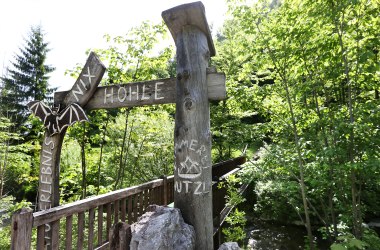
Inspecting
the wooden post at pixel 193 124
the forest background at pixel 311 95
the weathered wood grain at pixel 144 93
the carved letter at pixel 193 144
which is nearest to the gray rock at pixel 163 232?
the wooden post at pixel 193 124

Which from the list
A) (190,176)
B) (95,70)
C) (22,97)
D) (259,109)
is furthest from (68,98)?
(22,97)

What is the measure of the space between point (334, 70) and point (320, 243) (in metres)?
4.42

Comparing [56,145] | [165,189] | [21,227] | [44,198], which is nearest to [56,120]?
[56,145]

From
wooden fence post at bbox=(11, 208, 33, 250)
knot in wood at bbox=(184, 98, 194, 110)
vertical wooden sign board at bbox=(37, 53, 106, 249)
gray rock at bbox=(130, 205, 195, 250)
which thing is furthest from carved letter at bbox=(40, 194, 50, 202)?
knot in wood at bbox=(184, 98, 194, 110)

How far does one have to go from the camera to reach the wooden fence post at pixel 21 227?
6.27 feet

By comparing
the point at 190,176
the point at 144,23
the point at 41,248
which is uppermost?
the point at 144,23

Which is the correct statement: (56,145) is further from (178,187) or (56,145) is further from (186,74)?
(186,74)

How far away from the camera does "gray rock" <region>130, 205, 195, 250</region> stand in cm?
188

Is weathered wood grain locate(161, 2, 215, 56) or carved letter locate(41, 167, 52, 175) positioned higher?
weathered wood grain locate(161, 2, 215, 56)

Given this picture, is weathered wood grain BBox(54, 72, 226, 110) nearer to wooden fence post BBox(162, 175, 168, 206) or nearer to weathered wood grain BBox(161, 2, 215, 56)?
weathered wood grain BBox(161, 2, 215, 56)

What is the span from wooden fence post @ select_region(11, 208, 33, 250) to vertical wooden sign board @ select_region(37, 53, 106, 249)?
1125mm

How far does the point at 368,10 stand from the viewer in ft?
9.95

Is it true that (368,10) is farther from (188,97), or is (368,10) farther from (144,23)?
(144,23)

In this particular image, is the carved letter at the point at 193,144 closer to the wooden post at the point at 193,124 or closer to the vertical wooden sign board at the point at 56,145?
the wooden post at the point at 193,124
